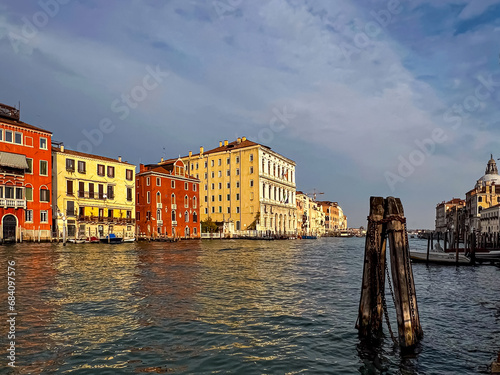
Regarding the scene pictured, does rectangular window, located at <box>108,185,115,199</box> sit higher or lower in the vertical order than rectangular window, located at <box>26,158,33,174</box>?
lower

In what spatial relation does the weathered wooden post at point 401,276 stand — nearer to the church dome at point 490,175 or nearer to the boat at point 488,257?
the boat at point 488,257

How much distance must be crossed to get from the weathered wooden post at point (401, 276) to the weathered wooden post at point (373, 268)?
0.79 feet

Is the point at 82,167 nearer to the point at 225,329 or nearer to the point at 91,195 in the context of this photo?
the point at 91,195

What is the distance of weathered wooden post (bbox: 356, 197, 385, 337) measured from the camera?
7.08m

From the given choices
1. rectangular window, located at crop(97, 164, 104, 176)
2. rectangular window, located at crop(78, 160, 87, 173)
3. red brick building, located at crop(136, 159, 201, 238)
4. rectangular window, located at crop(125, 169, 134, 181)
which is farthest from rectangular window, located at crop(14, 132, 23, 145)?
red brick building, located at crop(136, 159, 201, 238)

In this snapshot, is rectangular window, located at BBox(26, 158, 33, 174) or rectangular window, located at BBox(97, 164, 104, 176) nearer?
rectangular window, located at BBox(26, 158, 33, 174)

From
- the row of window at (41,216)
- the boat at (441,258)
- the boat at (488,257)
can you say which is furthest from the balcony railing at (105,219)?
the boat at (488,257)

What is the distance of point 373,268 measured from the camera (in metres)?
7.11

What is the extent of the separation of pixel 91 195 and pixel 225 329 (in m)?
42.9

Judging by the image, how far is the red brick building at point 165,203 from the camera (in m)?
55.7

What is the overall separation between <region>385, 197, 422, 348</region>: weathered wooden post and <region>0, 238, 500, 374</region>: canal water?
0.41 meters

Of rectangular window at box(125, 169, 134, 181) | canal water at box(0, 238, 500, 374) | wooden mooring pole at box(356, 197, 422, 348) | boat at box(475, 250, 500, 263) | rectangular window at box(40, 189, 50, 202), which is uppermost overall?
rectangular window at box(125, 169, 134, 181)

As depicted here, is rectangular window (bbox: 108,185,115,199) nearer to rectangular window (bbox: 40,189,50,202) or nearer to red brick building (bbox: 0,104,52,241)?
red brick building (bbox: 0,104,52,241)

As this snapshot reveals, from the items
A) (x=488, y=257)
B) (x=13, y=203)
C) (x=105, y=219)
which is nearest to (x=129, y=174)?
(x=105, y=219)
